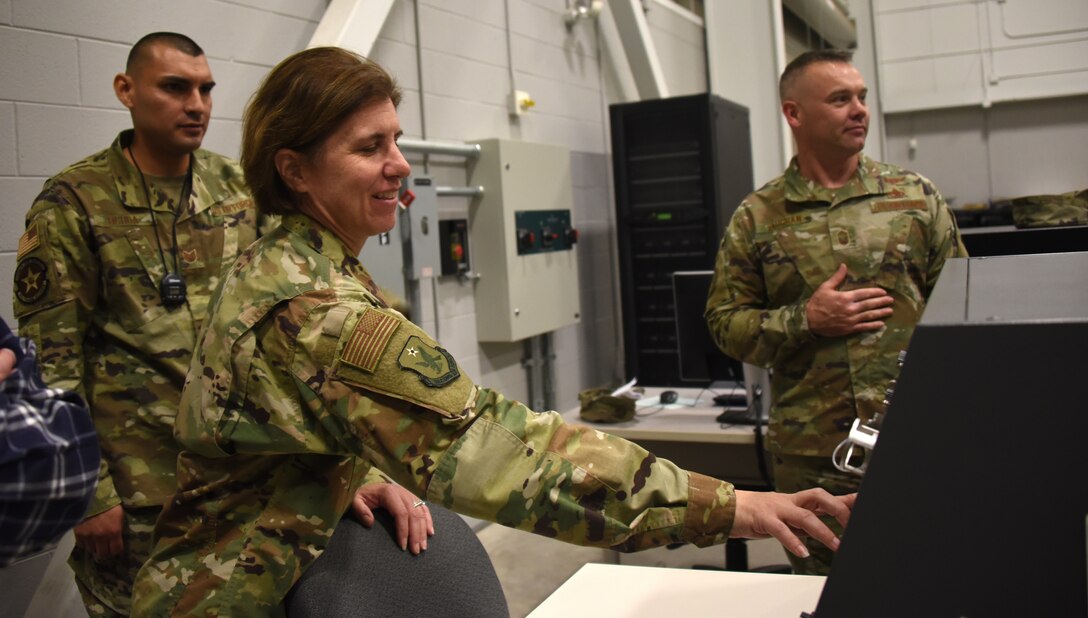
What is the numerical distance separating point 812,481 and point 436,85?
7.79 ft

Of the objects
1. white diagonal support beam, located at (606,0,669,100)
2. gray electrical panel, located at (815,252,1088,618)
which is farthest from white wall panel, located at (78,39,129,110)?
white diagonal support beam, located at (606,0,669,100)

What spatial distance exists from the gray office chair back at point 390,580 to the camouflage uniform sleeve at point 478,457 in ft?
0.55

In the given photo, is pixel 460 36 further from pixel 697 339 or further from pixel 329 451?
pixel 329 451

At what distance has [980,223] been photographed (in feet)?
12.6

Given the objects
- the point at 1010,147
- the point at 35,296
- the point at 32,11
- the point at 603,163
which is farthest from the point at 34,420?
the point at 1010,147

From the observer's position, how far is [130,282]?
2.04m

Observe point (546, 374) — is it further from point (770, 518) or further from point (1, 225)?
point (770, 518)

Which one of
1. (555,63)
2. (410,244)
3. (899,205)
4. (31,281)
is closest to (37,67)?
(31,281)

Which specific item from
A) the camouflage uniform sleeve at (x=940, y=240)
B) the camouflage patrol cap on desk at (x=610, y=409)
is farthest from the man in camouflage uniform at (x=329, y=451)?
the camouflage patrol cap on desk at (x=610, y=409)

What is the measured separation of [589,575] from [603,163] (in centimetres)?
406

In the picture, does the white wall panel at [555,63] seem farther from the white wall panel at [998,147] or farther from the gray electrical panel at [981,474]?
the gray electrical panel at [981,474]

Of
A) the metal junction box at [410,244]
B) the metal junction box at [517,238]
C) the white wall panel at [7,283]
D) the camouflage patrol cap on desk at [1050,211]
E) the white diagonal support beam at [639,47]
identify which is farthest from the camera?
the white diagonal support beam at [639,47]

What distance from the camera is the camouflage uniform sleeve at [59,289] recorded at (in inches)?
75.1

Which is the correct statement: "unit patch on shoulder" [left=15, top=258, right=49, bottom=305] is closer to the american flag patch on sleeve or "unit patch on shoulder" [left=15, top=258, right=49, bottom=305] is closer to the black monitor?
the american flag patch on sleeve
